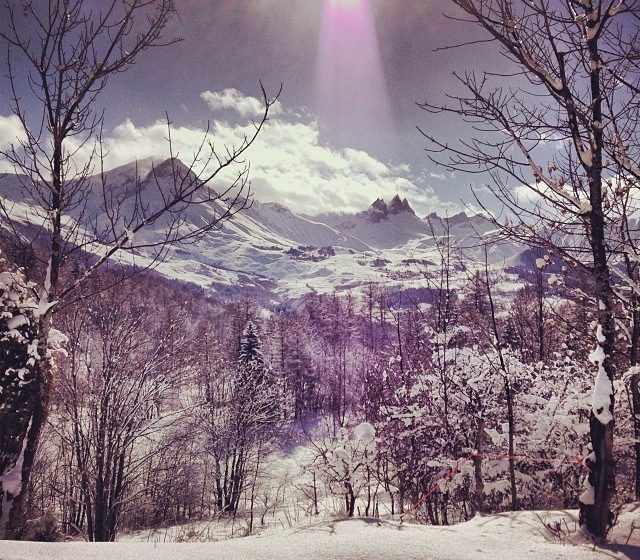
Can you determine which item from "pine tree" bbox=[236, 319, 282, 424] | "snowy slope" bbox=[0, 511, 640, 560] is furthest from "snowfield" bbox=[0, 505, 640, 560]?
"pine tree" bbox=[236, 319, 282, 424]

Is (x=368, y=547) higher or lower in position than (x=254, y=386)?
lower

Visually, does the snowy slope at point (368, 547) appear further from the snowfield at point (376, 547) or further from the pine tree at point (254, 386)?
the pine tree at point (254, 386)

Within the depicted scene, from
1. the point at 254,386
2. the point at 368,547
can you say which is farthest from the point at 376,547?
the point at 254,386

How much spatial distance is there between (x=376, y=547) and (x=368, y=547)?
0.06 metres

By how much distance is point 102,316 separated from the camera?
401 inches

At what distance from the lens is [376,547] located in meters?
3.13

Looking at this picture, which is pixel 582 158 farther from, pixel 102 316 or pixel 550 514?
pixel 102 316

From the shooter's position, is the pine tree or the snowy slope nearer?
the snowy slope

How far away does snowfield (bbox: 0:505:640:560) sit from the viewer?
3059 millimetres

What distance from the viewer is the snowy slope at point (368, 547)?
3055 mm

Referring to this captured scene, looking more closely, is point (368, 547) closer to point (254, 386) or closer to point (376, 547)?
point (376, 547)

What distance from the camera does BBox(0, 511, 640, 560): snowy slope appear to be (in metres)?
3.05

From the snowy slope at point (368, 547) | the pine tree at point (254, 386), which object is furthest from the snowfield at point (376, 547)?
the pine tree at point (254, 386)

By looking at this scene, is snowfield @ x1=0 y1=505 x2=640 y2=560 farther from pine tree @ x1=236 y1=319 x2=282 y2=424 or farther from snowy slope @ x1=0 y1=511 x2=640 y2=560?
pine tree @ x1=236 y1=319 x2=282 y2=424
